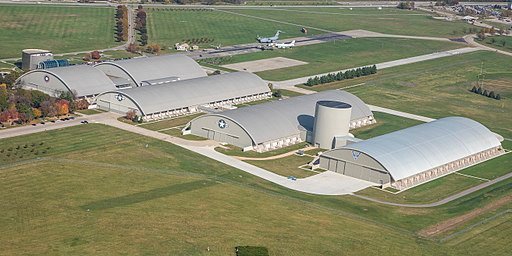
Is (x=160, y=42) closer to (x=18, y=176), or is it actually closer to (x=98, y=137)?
(x=98, y=137)

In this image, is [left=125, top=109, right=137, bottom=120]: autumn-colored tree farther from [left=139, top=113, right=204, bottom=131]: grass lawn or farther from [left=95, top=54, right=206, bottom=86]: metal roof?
[left=95, top=54, right=206, bottom=86]: metal roof

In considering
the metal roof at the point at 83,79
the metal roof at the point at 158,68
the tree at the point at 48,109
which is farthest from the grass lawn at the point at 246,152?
the metal roof at the point at 158,68

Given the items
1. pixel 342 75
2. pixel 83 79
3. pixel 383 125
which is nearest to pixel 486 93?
pixel 342 75

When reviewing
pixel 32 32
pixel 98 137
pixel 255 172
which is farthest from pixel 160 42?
pixel 255 172

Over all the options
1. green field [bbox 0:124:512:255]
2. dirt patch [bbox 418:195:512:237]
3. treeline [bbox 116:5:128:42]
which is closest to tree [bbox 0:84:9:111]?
green field [bbox 0:124:512:255]

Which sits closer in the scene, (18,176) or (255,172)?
(18,176)
